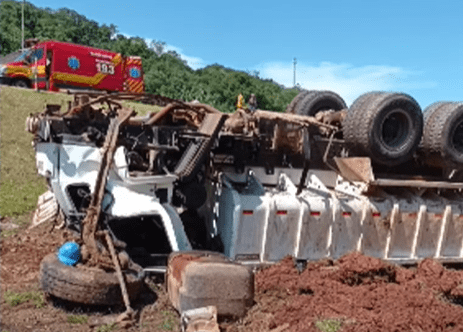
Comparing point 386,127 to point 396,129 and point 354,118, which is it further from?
point 354,118

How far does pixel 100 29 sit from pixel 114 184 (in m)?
50.5

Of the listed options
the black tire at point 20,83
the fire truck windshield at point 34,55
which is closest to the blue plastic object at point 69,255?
the black tire at point 20,83

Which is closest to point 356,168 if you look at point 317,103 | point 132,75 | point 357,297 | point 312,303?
point 317,103

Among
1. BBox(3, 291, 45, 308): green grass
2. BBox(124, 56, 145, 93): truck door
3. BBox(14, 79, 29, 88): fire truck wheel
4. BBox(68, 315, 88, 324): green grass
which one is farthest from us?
BBox(124, 56, 145, 93): truck door

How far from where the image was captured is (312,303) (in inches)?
181

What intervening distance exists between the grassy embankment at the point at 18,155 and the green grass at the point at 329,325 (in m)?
5.65

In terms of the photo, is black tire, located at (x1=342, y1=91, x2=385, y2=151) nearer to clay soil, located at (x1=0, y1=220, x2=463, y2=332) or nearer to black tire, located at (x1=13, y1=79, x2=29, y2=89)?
clay soil, located at (x1=0, y1=220, x2=463, y2=332)

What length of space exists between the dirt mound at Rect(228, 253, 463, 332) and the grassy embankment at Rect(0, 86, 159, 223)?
4.84 metres

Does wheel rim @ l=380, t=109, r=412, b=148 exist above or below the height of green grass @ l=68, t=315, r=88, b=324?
above

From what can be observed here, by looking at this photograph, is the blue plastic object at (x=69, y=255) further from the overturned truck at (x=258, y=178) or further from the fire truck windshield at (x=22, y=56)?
the fire truck windshield at (x=22, y=56)

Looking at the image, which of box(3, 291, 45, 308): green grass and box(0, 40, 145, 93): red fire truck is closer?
box(3, 291, 45, 308): green grass

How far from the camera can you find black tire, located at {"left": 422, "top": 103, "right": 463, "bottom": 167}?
6.85m

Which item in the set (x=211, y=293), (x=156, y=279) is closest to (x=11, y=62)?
(x=156, y=279)

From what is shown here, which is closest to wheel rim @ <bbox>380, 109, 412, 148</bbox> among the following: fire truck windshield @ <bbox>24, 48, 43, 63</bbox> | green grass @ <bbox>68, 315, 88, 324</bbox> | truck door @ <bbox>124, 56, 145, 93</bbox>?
green grass @ <bbox>68, 315, 88, 324</bbox>
